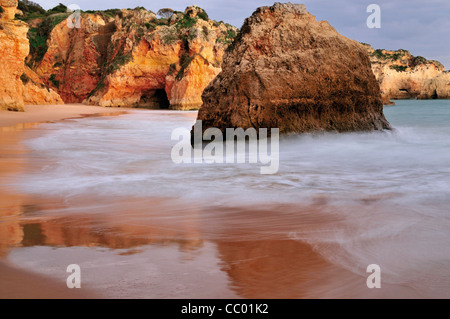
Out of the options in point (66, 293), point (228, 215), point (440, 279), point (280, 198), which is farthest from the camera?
point (280, 198)

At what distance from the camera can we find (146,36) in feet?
94.5

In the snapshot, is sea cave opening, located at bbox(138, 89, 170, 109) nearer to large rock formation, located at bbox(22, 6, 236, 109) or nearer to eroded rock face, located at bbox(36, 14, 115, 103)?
large rock formation, located at bbox(22, 6, 236, 109)

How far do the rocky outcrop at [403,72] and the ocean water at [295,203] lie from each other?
243 feet

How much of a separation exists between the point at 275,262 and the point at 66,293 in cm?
96

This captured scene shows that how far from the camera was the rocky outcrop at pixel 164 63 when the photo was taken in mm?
28547

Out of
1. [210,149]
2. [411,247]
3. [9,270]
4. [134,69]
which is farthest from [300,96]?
[134,69]

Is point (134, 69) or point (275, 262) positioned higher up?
point (134, 69)

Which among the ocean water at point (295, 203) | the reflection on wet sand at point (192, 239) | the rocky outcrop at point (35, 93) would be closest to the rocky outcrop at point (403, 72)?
the rocky outcrop at point (35, 93)

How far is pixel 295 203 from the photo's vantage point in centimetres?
321

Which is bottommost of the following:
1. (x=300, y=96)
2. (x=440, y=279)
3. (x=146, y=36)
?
(x=440, y=279)

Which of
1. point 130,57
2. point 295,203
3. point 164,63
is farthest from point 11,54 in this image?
point 295,203

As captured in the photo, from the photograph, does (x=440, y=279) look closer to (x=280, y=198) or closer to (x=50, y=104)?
(x=280, y=198)

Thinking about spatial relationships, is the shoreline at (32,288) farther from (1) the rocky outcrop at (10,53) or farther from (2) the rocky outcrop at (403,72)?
(2) the rocky outcrop at (403,72)

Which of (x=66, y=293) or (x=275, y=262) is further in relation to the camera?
(x=275, y=262)
